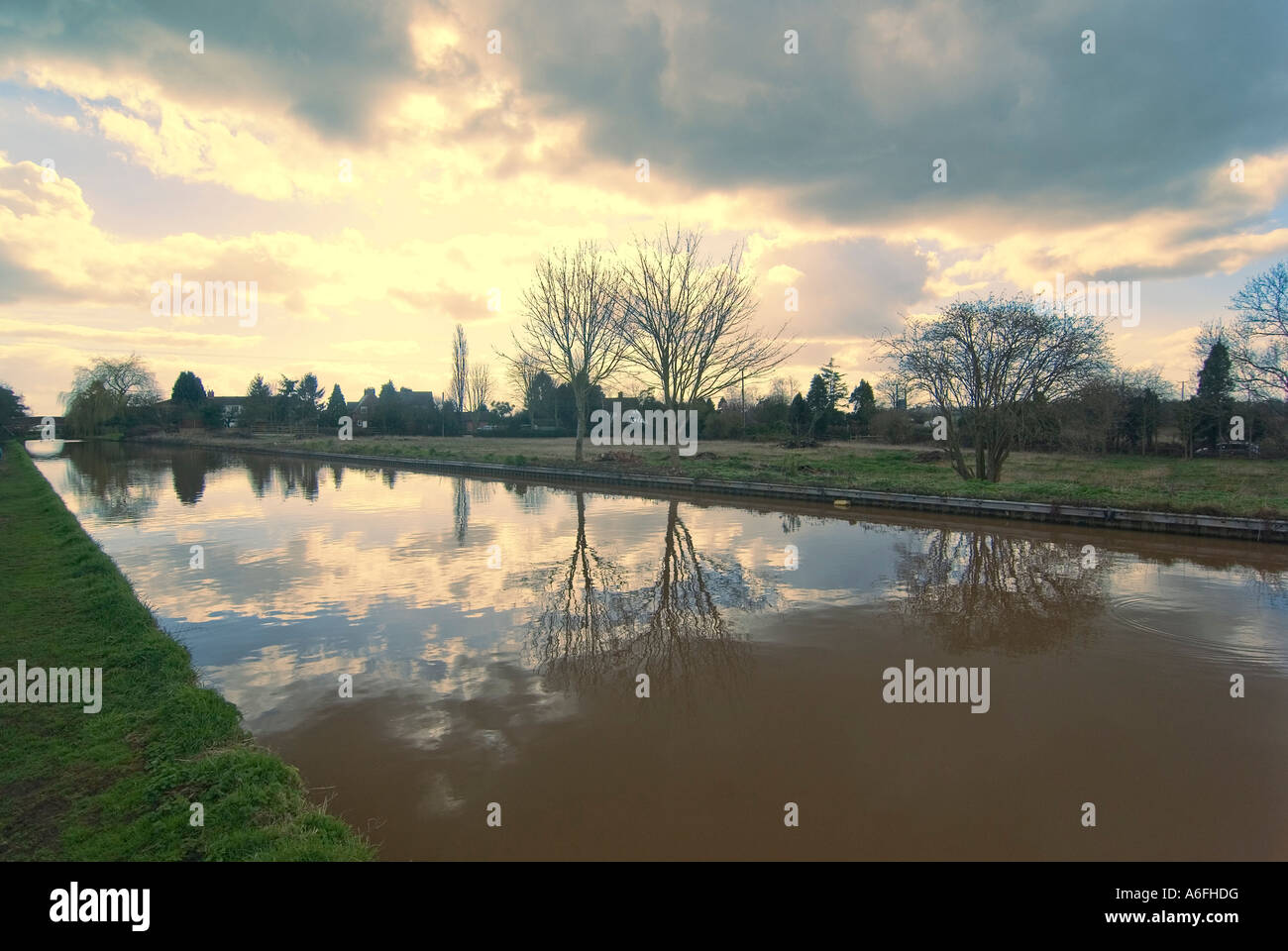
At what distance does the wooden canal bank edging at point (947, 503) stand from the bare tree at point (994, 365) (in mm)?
3707

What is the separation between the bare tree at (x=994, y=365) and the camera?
17.4 metres

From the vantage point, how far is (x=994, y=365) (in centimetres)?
1820

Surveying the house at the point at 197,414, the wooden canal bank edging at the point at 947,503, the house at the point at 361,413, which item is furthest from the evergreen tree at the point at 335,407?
the wooden canal bank edging at the point at 947,503

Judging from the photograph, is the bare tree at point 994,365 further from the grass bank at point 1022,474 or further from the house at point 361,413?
the house at point 361,413

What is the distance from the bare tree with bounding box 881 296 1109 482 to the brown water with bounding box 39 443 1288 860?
631 centimetres

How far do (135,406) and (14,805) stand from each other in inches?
2992

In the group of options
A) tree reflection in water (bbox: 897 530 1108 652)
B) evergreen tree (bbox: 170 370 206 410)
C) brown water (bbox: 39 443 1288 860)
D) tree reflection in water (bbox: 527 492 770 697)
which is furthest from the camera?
evergreen tree (bbox: 170 370 206 410)

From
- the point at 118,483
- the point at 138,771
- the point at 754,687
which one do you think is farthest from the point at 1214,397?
the point at 118,483

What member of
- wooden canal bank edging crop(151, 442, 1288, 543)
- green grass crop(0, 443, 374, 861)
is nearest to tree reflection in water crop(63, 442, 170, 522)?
green grass crop(0, 443, 374, 861)

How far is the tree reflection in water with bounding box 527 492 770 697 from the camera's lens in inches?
244

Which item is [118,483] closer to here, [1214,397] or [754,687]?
[754,687]

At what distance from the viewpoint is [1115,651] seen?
265 inches

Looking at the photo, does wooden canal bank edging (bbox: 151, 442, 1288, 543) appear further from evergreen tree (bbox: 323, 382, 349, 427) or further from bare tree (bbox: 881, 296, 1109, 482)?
evergreen tree (bbox: 323, 382, 349, 427)
